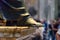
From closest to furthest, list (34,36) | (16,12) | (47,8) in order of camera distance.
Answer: (34,36) < (16,12) < (47,8)

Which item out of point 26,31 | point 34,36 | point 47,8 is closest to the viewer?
Result: point 34,36

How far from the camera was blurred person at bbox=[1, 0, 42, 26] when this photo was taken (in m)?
3.95

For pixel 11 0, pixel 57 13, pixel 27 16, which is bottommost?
pixel 57 13

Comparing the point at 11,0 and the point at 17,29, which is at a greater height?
the point at 11,0

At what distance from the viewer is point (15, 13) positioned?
3961 millimetres

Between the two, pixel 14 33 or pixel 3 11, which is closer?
pixel 14 33

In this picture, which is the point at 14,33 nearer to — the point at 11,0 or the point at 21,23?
the point at 21,23

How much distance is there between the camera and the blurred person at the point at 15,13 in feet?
12.9

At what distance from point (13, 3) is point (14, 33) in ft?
1.73

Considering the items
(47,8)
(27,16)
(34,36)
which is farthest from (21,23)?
(47,8)

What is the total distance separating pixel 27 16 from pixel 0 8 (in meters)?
0.43

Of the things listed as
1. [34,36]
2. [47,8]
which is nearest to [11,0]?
[34,36]

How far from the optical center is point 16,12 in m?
3.94

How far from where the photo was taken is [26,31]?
3.59 meters
